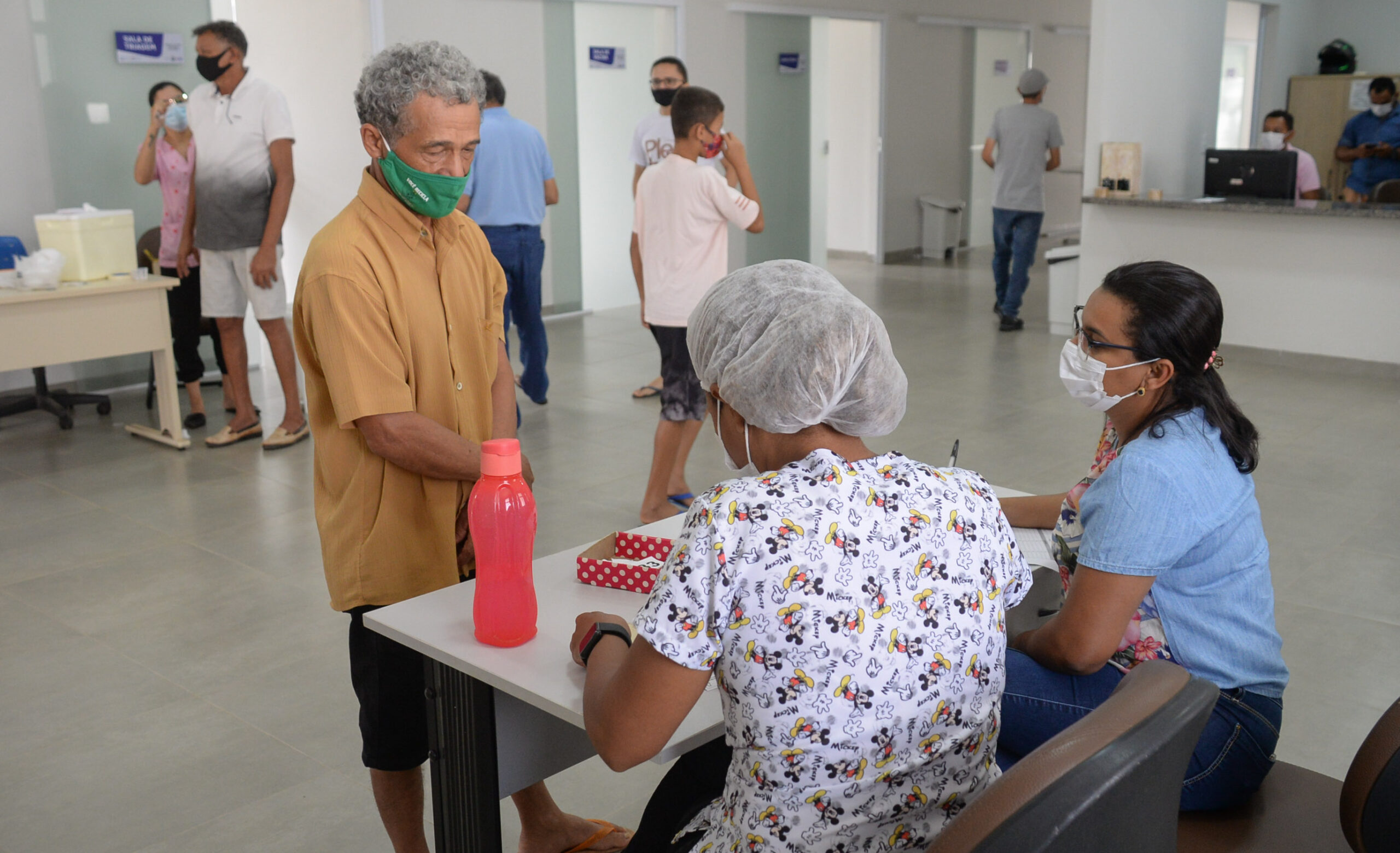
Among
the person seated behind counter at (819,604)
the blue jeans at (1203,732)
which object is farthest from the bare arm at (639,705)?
the blue jeans at (1203,732)

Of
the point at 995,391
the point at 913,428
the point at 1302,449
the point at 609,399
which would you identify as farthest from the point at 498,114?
the point at 1302,449

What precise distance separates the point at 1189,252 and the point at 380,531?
22.0ft

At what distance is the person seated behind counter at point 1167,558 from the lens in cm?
173

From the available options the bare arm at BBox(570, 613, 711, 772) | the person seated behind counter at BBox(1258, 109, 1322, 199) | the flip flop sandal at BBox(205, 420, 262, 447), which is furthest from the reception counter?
the bare arm at BBox(570, 613, 711, 772)

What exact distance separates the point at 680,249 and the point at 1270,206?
4.33 meters

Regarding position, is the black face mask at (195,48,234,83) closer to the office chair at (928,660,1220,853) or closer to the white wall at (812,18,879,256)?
the office chair at (928,660,1220,853)

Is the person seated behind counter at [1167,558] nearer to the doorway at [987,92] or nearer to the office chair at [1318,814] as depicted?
the office chair at [1318,814]

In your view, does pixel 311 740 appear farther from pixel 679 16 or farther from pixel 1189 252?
pixel 679 16

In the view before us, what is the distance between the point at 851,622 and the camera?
132 cm

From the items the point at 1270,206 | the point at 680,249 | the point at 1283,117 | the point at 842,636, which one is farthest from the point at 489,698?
the point at 1283,117

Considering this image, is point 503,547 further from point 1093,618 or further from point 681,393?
point 681,393

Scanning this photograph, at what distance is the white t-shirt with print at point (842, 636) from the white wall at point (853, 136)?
10624mm

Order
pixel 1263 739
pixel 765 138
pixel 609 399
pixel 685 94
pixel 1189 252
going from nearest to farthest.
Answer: pixel 1263 739 → pixel 685 94 → pixel 609 399 → pixel 1189 252 → pixel 765 138

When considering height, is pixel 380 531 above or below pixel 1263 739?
above
